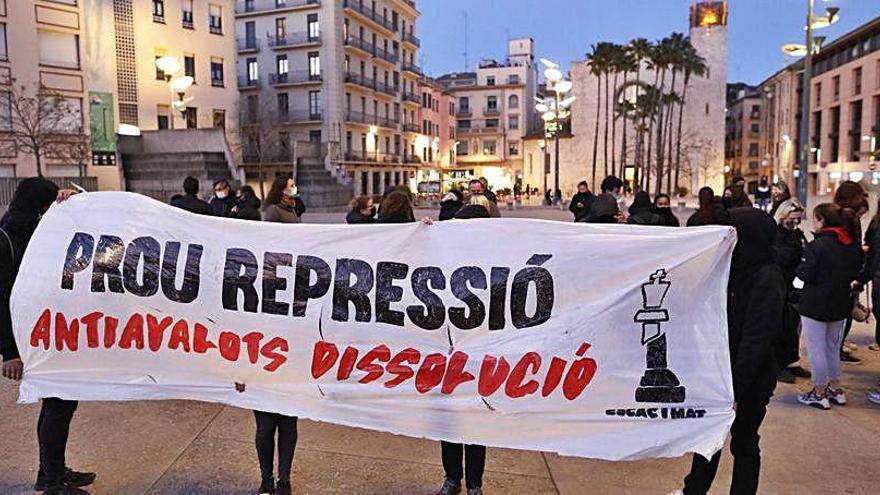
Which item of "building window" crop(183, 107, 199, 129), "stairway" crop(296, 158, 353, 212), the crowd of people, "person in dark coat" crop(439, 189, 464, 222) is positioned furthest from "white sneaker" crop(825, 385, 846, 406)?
"building window" crop(183, 107, 199, 129)

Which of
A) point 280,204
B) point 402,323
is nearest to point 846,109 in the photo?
point 280,204

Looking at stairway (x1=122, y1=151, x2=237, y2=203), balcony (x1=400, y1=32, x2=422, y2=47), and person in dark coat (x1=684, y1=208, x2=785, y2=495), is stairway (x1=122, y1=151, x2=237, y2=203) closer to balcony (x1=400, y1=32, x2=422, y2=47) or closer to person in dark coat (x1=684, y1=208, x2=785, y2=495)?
person in dark coat (x1=684, y1=208, x2=785, y2=495)

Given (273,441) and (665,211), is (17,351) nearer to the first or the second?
(273,441)

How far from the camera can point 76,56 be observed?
30656 millimetres

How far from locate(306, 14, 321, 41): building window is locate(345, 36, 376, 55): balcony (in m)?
2.23

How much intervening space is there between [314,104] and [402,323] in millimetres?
46553

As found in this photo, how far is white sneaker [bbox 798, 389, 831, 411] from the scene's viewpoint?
16.9 ft

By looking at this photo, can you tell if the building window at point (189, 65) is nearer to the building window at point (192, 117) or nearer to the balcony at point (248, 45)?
the building window at point (192, 117)

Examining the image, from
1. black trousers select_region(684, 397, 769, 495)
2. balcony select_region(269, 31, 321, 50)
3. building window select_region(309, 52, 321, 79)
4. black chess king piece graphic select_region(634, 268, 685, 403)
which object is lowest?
black trousers select_region(684, 397, 769, 495)

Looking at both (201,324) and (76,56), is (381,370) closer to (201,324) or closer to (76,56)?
(201,324)

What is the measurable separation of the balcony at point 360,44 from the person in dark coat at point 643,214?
1719 inches

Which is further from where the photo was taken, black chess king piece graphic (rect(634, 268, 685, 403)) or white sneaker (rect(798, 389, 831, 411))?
white sneaker (rect(798, 389, 831, 411))

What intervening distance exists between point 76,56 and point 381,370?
33539 mm

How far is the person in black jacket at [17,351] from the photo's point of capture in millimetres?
3623
